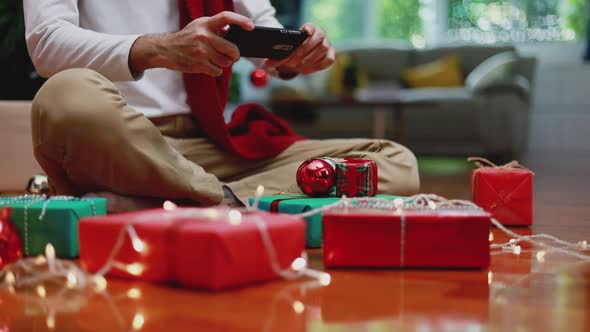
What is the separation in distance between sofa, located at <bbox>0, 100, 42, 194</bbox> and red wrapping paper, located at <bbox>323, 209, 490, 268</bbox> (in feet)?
4.69

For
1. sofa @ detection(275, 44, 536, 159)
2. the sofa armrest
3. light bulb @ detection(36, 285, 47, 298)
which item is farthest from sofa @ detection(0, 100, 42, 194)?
the sofa armrest

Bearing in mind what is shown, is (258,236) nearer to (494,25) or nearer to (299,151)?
(299,151)

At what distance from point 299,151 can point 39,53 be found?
0.60 m

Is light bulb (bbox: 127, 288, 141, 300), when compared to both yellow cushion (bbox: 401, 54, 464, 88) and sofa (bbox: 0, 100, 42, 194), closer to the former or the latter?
sofa (bbox: 0, 100, 42, 194)

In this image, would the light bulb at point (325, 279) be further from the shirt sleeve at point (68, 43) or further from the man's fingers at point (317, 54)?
the man's fingers at point (317, 54)

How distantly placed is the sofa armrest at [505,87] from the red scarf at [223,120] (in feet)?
9.22

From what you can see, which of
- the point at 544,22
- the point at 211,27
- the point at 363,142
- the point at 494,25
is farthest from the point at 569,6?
the point at 211,27

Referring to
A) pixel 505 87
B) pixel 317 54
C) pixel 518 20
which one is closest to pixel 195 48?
pixel 317 54

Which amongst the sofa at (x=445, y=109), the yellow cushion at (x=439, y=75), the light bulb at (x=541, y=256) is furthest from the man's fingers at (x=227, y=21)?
the yellow cushion at (x=439, y=75)

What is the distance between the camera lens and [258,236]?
0.89 m

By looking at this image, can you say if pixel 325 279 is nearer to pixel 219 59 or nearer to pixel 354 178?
pixel 354 178

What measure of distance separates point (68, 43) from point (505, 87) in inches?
132

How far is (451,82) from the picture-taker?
4746 millimetres

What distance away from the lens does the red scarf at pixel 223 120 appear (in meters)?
1.56
